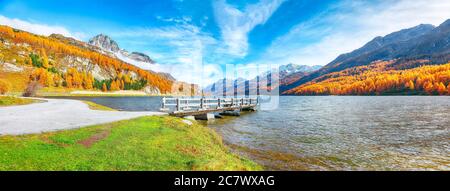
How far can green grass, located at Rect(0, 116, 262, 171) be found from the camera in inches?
348

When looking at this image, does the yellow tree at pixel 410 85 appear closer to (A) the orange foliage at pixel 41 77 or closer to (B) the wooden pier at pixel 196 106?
(B) the wooden pier at pixel 196 106

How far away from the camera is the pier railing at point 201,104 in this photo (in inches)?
1224

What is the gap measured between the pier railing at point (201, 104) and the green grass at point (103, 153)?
15924mm

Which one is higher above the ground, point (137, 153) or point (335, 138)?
point (137, 153)

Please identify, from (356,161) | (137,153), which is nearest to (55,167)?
(137,153)

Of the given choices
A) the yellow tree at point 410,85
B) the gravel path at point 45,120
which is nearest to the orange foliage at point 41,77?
the gravel path at point 45,120

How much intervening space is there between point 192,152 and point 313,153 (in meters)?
9.47

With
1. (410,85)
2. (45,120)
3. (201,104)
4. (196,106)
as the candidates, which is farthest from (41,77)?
(410,85)

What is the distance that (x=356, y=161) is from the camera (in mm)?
14234

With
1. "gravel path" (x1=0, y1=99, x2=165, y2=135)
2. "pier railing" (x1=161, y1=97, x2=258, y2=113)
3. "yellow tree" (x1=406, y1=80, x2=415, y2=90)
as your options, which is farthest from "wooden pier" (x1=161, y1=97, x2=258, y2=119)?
"yellow tree" (x1=406, y1=80, x2=415, y2=90)

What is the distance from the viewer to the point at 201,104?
36.4m

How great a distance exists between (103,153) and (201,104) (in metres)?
26.1
